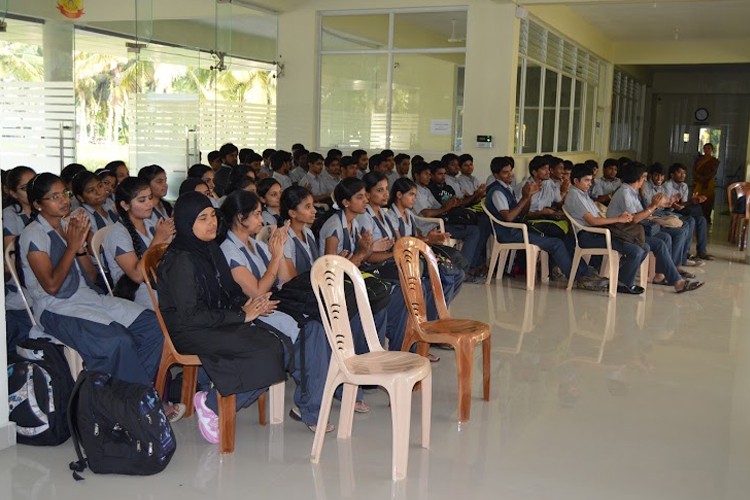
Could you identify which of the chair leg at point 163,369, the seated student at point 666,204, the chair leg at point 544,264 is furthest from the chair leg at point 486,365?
the seated student at point 666,204

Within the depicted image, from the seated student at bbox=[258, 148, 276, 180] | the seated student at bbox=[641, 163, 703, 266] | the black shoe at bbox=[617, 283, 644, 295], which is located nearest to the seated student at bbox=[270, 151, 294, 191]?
the seated student at bbox=[258, 148, 276, 180]

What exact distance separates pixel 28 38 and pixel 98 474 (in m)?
4.65

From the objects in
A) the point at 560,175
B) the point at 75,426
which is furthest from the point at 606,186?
the point at 75,426

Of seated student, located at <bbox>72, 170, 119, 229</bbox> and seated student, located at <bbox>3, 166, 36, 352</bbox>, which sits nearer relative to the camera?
seated student, located at <bbox>3, 166, 36, 352</bbox>

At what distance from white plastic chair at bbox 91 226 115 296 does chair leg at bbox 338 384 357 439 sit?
4.75 feet

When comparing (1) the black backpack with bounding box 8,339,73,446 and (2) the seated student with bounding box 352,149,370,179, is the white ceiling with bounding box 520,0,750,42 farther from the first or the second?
(1) the black backpack with bounding box 8,339,73,446

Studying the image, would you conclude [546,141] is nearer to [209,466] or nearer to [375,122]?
[375,122]

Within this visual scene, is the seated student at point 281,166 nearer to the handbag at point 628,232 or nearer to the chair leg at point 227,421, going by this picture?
the handbag at point 628,232

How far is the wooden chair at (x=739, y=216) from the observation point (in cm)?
1072

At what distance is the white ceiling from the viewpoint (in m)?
11.3

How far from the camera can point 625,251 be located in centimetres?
768

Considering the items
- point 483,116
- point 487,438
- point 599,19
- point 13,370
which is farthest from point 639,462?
point 599,19

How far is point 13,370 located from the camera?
3.67 m

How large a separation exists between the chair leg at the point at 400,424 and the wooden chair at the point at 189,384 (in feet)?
2.30
